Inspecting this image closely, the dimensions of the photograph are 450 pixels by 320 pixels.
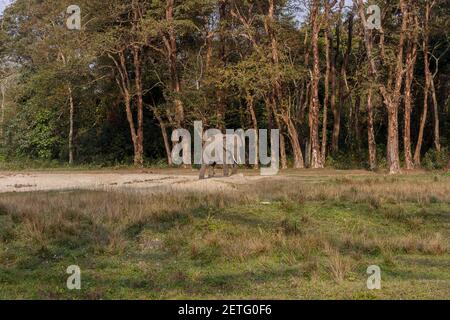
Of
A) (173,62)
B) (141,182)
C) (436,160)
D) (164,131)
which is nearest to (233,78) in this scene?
(173,62)

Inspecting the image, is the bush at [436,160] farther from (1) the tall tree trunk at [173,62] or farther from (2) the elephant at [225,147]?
(1) the tall tree trunk at [173,62]

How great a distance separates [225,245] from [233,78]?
24200 mm

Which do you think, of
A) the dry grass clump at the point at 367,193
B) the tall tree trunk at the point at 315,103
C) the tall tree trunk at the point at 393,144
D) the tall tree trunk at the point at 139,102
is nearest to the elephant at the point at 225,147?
the dry grass clump at the point at 367,193

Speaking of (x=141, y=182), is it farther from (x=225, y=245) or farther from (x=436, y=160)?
(x=436, y=160)

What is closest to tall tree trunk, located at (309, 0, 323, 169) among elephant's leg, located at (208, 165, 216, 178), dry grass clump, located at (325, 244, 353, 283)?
elephant's leg, located at (208, 165, 216, 178)

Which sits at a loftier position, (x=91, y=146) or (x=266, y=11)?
(x=266, y=11)

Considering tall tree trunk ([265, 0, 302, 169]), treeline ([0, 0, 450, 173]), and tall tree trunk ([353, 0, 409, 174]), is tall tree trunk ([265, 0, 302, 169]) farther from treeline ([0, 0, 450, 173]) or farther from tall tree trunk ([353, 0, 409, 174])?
tall tree trunk ([353, 0, 409, 174])

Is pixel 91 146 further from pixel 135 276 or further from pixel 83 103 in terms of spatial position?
pixel 135 276

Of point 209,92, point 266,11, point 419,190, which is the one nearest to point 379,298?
point 419,190

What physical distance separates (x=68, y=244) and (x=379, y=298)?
614 centimetres

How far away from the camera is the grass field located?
789cm

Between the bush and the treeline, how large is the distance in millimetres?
119

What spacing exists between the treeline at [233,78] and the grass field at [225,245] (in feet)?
55.3
